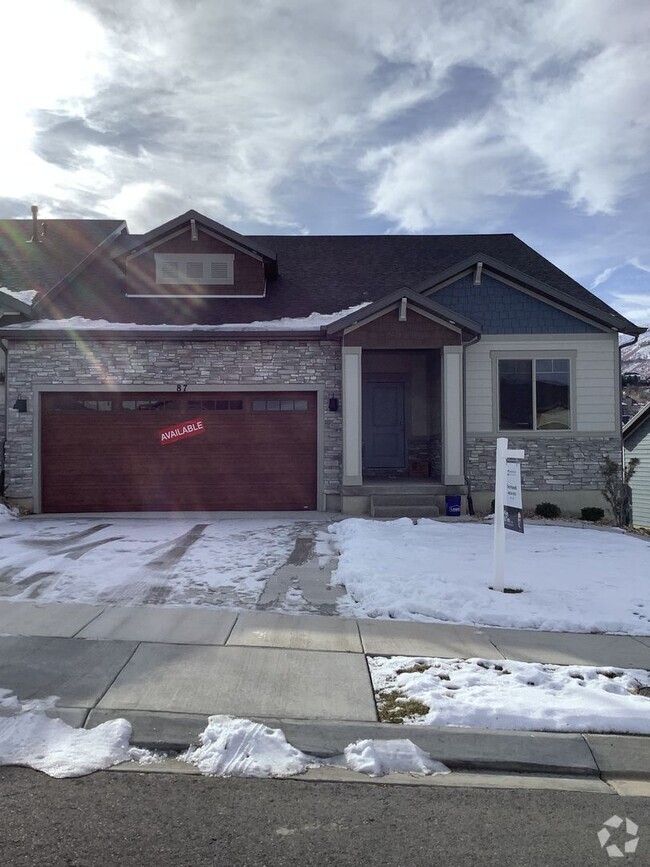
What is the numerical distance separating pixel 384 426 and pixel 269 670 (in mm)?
10308

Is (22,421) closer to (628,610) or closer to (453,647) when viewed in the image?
(453,647)

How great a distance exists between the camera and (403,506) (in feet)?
38.5

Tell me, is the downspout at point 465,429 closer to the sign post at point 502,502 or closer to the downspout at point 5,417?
the sign post at point 502,502

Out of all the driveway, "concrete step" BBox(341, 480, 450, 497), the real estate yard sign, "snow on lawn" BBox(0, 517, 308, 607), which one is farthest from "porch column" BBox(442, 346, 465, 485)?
the real estate yard sign

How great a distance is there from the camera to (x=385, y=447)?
573 inches

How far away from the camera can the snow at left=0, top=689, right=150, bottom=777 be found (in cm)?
342

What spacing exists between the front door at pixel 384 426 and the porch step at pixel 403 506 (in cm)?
266

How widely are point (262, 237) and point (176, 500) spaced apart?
8.40 meters

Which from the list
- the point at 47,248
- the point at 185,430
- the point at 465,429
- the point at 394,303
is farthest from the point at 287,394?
the point at 47,248

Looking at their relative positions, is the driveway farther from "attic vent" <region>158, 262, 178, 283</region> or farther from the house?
"attic vent" <region>158, 262, 178, 283</region>

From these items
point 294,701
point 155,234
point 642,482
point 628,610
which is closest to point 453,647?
point 294,701

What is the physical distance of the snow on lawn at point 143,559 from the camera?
6586 millimetres

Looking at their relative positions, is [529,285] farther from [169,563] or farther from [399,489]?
[169,563]

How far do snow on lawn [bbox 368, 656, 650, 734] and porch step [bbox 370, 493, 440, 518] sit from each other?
21.9ft
